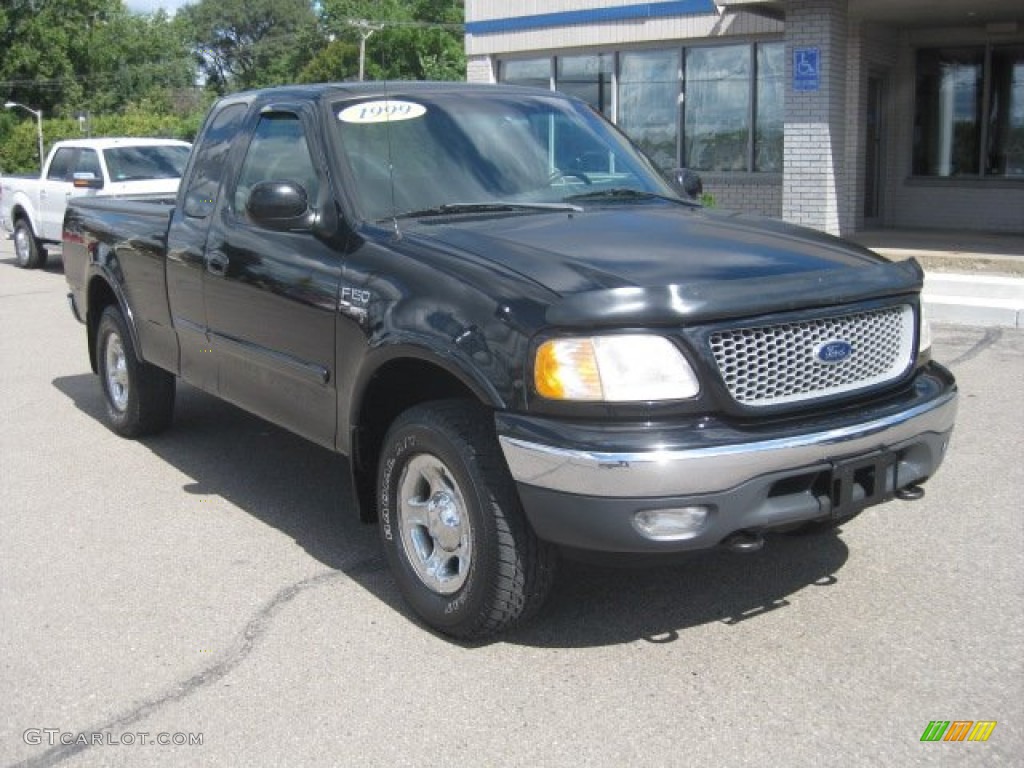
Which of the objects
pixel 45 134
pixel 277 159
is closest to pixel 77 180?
pixel 277 159

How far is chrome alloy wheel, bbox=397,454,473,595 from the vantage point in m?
4.14

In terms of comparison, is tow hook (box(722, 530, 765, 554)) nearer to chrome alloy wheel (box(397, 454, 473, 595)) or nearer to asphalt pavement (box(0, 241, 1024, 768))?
asphalt pavement (box(0, 241, 1024, 768))

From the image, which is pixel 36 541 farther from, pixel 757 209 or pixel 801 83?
pixel 757 209

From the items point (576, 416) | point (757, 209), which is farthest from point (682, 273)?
point (757, 209)

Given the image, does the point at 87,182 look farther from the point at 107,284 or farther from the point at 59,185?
the point at 107,284

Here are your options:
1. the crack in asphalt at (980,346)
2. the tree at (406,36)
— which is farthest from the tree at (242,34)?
the crack in asphalt at (980,346)

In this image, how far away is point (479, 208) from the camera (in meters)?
4.76

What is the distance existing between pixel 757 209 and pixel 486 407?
49.0 feet

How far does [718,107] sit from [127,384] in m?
13.3

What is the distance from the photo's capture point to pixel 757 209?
1822cm

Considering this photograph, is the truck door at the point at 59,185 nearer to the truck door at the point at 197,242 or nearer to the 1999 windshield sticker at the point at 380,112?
the truck door at the point at 197,242

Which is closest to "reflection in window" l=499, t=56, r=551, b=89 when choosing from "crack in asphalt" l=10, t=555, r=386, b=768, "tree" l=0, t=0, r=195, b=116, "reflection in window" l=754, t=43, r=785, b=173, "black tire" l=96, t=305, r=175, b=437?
"reflection in window" l=754, t=43, r=785, b=173

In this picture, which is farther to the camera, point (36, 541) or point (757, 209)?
point (757, 209)

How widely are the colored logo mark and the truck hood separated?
53.7 inches
